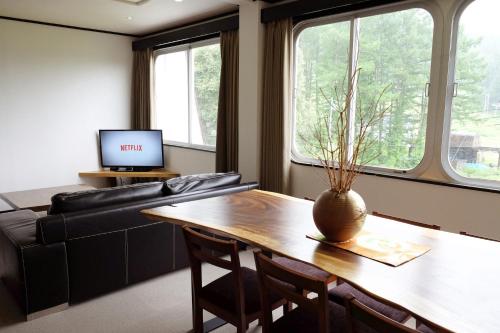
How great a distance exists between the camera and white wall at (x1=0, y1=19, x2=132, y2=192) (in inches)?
213

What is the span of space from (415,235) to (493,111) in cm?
168

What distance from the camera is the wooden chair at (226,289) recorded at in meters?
1.79

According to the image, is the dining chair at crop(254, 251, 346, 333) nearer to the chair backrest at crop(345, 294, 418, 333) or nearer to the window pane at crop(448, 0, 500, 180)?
the chair backrest at crop(345, 294, 418, 333)

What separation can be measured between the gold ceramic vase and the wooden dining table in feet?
0.26

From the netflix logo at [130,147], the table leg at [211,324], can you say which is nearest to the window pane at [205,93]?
the netflix logo at [130,147]

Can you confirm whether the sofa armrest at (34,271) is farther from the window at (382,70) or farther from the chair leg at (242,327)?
the window at (382,70)

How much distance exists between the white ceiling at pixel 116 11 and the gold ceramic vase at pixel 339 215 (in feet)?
10.3

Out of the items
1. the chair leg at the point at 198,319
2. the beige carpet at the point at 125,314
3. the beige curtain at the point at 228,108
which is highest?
the beige curtain at the point at 228,108

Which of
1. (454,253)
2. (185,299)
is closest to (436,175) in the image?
(454,253)

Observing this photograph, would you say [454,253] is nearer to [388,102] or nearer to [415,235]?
[415,235]

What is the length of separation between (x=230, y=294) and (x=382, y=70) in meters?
2.61

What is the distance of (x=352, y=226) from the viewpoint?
175 centimetres

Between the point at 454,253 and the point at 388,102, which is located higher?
the point at 388,102

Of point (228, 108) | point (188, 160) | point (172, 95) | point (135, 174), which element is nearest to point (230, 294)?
point (228, 108)
